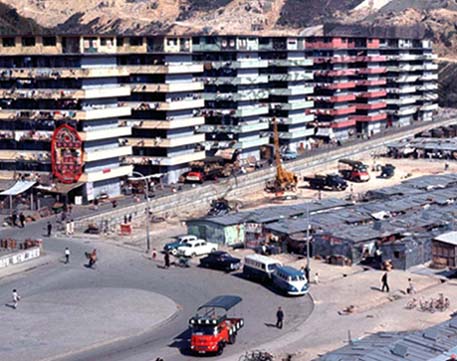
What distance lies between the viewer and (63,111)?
9606cm

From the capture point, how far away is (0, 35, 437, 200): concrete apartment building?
96.1 metres

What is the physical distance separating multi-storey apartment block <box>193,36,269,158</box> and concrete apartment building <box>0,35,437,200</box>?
0.13 m

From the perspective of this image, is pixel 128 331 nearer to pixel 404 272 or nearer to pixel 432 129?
pixel 404 272

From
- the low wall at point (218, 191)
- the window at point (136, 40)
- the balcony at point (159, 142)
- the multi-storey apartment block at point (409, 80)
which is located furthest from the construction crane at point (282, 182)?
the multi-storey apartment block at point (409, 80)

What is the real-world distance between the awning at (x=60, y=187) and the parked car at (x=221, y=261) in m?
25.0

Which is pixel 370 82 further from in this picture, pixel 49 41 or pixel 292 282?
pixel 292 282

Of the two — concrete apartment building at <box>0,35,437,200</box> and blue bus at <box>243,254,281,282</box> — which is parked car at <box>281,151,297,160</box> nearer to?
concrete apartment building at <box>0,35,437,200</box>

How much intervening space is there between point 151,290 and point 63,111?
33961mm

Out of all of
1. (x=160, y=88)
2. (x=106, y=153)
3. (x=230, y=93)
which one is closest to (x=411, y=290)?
(x=106, y=153)

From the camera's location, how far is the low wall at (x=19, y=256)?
7338 centimetres

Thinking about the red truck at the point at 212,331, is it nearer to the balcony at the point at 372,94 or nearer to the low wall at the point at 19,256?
the low wall at the point at 19,256

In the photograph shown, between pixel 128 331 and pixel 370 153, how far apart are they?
8888cm

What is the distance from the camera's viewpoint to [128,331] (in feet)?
188

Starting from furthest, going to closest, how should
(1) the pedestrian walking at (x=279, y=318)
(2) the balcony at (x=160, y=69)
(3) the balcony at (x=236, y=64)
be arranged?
(3) the balcony at (x=236, y=64) → (2) the balcony at (x=160, y=69) → (1) the pedestrian walking at (x=279, y=318)
